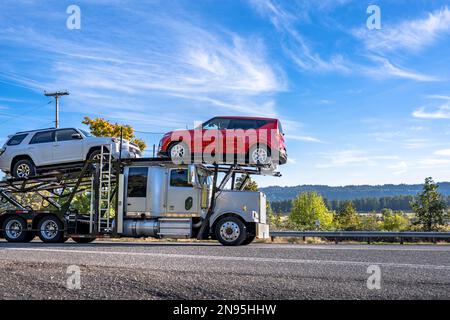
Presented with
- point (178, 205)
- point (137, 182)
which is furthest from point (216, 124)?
point (137, 182)

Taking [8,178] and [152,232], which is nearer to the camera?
[152,232]

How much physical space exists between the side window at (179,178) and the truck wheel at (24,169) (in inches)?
185

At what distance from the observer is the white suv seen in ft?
50.4

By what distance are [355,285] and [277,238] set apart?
1611cm

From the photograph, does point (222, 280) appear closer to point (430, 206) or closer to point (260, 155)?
point (260, 155)

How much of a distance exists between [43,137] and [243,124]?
21.3 feet

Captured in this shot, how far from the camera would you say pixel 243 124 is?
1457 cm

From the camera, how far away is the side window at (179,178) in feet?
48.0

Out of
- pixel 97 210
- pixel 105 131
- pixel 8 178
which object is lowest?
pixel 97 210
